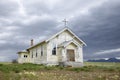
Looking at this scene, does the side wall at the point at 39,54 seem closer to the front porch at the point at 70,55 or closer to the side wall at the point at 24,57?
the front porch at the point at 70,55

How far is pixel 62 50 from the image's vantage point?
39500 millimetres

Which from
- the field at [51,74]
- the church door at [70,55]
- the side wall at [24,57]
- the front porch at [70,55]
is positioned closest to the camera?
the field at [51,74]

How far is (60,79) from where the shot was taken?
18.1 m

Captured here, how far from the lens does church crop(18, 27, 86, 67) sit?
39469 mm

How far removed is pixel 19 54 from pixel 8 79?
124ft

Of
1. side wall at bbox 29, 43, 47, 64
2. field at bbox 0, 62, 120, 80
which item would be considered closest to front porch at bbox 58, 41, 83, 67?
side wall at bbox 29, 43, 47, 64

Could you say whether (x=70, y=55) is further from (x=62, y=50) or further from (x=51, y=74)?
(x=51, y=74)

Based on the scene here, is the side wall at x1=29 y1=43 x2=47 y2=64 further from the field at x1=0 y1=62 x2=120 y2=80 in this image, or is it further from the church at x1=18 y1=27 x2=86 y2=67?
the field at x1=0 y1=62 x2=120 y2=80

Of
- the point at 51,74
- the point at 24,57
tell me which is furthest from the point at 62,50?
the point at 51,74

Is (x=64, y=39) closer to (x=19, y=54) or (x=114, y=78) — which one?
(x=19, y=54)

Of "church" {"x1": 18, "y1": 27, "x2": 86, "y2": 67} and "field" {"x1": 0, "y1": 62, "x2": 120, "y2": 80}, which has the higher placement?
"church" {"x1": 18, "y1": 27, "x2": 86, "y2": 67}

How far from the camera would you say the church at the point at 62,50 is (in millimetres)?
39469

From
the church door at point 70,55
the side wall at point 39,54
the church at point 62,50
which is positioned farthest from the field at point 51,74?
the side wall at point 39,54

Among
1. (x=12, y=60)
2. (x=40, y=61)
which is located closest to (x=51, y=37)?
(x=40, y=61)
